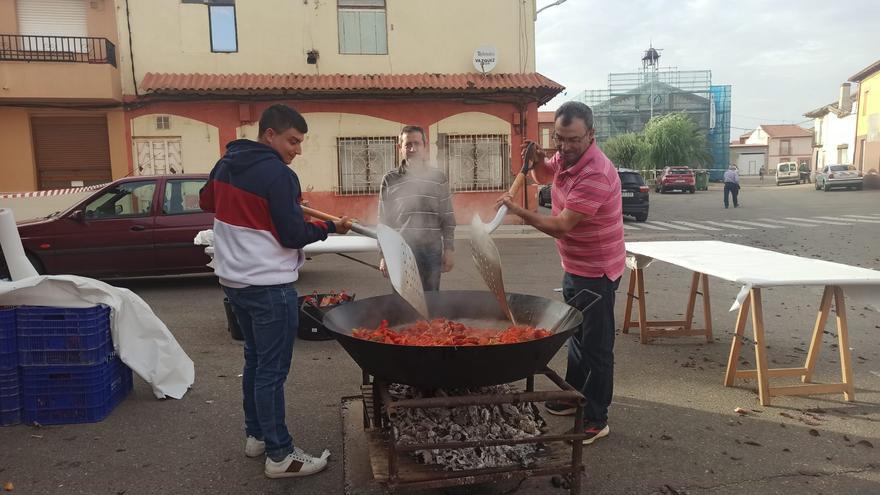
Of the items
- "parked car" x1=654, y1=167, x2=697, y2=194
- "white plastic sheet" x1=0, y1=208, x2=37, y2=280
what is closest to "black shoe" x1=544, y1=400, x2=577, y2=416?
"white plastic sheet" x1=0, y1=208, x2=37, y2=280

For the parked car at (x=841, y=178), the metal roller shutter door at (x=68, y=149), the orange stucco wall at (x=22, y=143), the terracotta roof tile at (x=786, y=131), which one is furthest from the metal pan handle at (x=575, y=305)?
the terracotta roof tile at (x=786, y=131)

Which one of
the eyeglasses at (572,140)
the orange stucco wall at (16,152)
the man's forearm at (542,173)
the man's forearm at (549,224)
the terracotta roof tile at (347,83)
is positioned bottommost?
the man's forearm at (549,224)

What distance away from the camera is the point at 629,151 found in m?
47.4

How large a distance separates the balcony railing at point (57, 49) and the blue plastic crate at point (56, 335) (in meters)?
12.3

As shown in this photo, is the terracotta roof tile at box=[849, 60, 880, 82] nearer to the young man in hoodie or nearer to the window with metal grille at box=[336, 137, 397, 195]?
the window with metal grille at box=[336, 137, 397, 195]

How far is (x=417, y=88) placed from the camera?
14.7 metres

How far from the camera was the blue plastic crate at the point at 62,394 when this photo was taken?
147 inches

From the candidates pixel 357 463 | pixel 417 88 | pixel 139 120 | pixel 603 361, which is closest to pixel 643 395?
pixel 603 361

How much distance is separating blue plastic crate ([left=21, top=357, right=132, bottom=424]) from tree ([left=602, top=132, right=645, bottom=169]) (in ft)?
154

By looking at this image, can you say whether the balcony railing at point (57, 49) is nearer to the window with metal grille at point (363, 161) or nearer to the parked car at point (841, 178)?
the window with metal grille at point (363, 161)

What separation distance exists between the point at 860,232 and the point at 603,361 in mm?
13971

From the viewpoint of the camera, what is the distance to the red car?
766 centimetres

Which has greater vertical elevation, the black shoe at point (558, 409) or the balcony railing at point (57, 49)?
the balcony railing at point (57, 49)

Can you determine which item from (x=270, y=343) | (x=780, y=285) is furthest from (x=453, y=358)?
(x=780, y=285)
